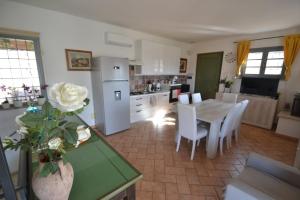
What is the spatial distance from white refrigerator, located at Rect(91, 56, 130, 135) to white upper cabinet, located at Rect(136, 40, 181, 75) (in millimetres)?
854

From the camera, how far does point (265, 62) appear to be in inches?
147

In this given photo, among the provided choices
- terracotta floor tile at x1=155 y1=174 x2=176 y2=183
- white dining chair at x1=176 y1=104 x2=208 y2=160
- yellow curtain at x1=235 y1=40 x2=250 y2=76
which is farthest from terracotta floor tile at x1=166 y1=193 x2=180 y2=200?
yellow curtain at x1=235 y1=40 x2=250 y2=76

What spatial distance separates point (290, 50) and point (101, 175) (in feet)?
15.1

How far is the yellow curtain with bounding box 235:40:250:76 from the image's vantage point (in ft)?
12.9

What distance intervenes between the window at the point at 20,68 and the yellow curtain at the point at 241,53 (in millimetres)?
4800

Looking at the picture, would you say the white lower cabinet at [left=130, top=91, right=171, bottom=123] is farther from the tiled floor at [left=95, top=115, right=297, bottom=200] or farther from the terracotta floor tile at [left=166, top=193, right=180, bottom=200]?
the terracotta floor tile at [left=166, top=193, right=180, bottom=200]

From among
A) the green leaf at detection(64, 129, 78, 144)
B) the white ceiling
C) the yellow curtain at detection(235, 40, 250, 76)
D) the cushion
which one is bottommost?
the cushion

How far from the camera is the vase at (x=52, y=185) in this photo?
59 centimetres

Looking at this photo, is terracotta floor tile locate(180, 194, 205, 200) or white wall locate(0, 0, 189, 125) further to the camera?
white wall locate(0, 0, 189, 125)

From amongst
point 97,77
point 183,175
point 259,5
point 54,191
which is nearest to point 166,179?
point 183,175

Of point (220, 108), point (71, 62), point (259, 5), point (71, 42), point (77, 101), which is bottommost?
point (220, 108)

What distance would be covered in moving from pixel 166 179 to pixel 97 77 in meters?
2.31

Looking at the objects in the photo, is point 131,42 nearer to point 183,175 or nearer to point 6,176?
point 183,175

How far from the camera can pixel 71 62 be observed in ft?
9.52
